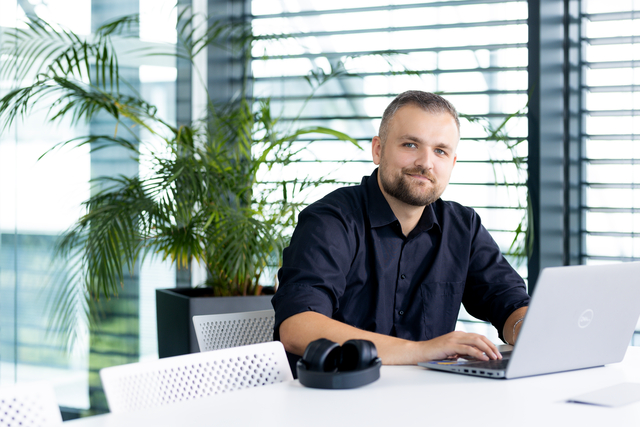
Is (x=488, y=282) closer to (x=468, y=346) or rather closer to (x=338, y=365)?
(x=468, y=346)

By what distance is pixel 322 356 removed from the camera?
129 cm

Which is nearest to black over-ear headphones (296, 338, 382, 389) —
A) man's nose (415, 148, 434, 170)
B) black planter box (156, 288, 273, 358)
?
man's nose (415, 148, 434, 170)

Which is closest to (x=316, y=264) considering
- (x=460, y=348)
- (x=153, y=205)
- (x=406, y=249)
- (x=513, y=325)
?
(x=406, y=249)

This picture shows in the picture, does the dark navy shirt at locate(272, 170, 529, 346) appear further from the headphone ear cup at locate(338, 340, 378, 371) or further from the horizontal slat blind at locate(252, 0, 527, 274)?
the horizontal slat blind at locate(252, 0, 527, 274)

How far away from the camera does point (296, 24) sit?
4168 mm

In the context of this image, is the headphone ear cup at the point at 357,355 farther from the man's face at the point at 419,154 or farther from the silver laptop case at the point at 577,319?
the man's face at the point at 419,154

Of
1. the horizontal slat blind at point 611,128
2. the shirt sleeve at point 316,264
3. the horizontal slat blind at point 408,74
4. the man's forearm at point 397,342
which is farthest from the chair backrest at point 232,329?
the horizontal slat blind at point 611,128

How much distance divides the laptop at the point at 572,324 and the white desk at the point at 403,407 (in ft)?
0.14

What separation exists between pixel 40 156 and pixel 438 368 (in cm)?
234

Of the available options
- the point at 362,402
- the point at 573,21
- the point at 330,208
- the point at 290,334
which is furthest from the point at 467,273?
the point at 573,21

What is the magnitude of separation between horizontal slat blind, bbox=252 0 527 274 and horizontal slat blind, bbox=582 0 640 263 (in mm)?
333

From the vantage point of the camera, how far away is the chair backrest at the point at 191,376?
1.21 metres

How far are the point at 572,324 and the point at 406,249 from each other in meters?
0.72

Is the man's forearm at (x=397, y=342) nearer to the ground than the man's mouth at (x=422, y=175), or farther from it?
nearer to the ground
